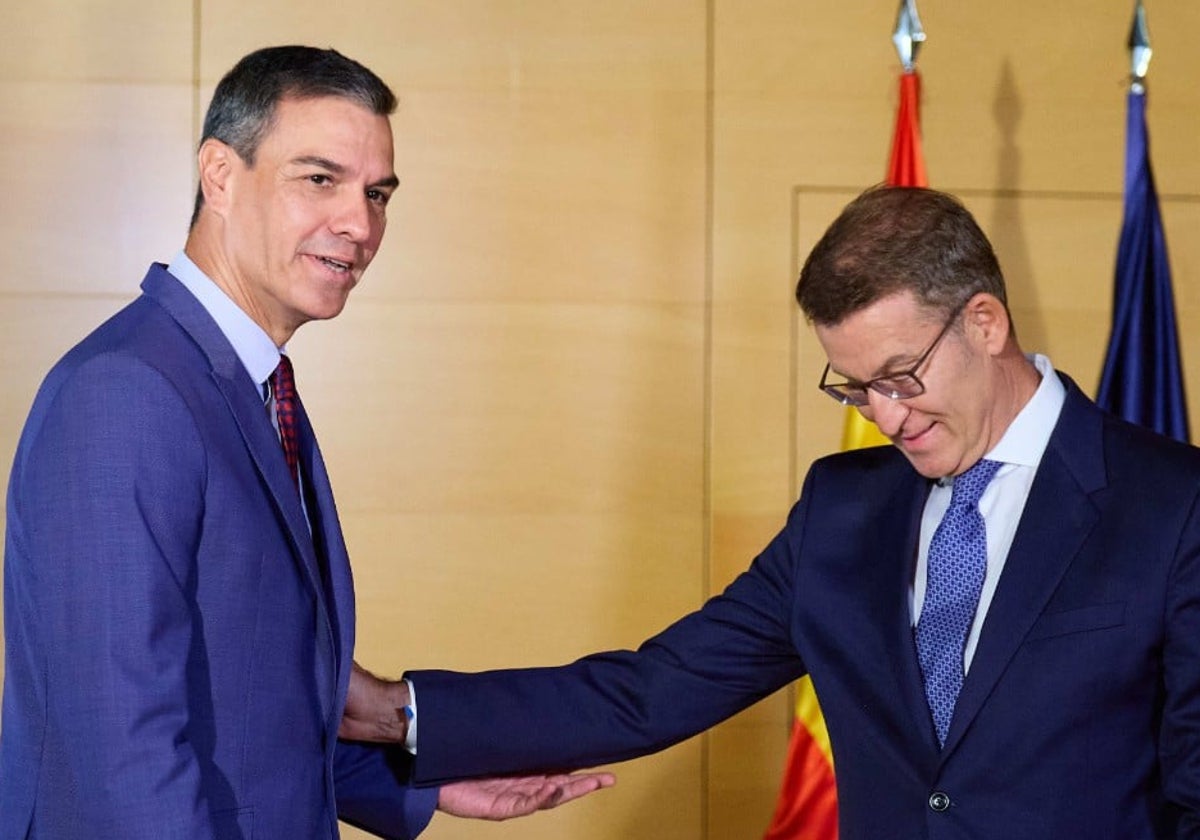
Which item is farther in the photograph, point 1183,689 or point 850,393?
point 850,393

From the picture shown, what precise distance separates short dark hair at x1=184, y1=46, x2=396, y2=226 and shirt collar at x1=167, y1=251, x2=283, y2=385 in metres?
0.12

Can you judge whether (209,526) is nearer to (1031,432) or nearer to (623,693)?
(623,693)

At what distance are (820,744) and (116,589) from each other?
2317mm

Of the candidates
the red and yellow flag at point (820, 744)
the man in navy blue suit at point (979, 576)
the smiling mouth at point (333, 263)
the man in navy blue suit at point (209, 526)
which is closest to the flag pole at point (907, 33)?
the red and yellow flag at point (820, 744)

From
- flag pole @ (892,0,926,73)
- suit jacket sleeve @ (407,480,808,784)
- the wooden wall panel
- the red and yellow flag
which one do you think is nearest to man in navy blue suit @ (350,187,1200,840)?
suit jacket sleeve @ (407,480,808,784)

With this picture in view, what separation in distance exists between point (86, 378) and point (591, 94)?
250 cm

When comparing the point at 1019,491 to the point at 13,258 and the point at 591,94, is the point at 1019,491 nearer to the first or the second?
the point at 591,94

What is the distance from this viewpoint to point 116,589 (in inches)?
74.1

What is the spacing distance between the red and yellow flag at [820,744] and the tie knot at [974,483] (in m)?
1.37

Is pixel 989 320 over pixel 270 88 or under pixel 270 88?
under

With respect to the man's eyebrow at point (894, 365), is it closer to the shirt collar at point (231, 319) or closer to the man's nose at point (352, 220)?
the man's nose at point (352, 220)

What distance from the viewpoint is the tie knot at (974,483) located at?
7.91 feet

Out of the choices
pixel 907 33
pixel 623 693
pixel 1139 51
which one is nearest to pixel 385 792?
pixel 623 693

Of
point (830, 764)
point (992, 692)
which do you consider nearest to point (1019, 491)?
point (992, 692)
